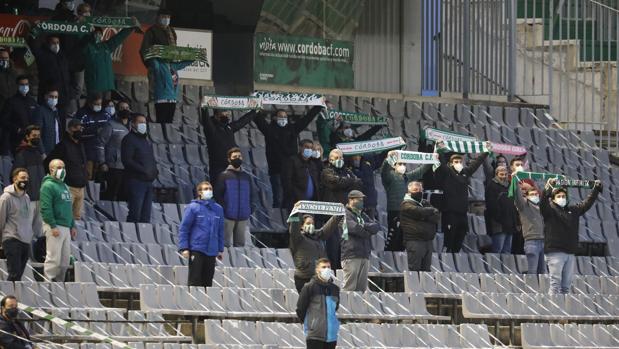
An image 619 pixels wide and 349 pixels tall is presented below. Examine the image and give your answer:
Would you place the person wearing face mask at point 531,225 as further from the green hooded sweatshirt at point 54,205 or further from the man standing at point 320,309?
the green hooded sweatshirt at point 54,205

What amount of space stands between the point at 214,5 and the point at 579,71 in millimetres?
5681

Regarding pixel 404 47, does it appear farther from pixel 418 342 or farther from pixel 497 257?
pixel 418 342

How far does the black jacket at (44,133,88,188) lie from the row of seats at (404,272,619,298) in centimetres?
354

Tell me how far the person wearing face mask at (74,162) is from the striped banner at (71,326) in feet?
11.2

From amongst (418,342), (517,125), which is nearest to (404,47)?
(517,125)

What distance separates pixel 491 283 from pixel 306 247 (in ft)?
10.8

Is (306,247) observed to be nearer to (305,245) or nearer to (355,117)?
(305,245)

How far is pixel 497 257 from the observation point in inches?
908

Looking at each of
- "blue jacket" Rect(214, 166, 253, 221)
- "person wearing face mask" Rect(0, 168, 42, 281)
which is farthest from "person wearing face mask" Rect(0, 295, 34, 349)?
"blue jacket" Rect(214, 166, 253, 221)

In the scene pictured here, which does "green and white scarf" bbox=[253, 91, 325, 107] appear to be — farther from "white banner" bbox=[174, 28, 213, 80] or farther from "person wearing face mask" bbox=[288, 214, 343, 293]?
"person wearing face mask" bbox=[288, 214, 343, 293]

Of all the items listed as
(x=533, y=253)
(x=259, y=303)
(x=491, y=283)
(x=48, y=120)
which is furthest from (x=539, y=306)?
(x=48, y=120)

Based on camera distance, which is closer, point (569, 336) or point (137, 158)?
point (569, 336)

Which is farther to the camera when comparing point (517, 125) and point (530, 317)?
point (517, 125)

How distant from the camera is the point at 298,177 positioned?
866 inches
